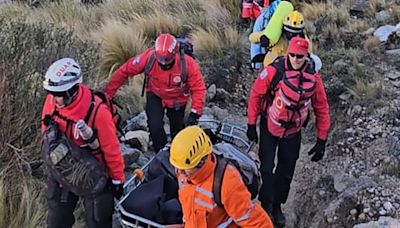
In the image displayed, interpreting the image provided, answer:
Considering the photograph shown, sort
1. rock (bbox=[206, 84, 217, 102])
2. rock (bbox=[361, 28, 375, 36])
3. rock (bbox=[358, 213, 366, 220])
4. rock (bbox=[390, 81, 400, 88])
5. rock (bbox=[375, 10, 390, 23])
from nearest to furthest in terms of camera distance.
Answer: rock (bbox=[358, 213, 366, 220])
rock (bbox=[390, 81, 400, 88])
rock (bbox=[206, 84, 217, 102])
rock (bbox=[361, 28, 375, 36])
rock (bbox=[375, 10, 390, 23])

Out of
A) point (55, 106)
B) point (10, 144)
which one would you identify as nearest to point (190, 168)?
point (55, 106)

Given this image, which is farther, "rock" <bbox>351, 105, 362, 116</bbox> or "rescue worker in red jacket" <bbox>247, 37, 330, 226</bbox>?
"rock" <bbox>351, 105, 362, 116</bbox>

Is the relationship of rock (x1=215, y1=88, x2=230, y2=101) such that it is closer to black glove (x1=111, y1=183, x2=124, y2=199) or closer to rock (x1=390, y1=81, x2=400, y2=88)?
rock (x1=390, y1=81, x2=400, y2=88)

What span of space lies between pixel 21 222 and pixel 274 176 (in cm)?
217

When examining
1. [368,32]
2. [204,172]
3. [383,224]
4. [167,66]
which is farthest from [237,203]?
[368,32]

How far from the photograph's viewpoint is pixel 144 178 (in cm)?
528

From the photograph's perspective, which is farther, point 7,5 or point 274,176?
point 7,5

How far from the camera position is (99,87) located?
7605 mm

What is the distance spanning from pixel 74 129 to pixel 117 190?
2.00 ft

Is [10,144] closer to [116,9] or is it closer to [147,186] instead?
[147,186]

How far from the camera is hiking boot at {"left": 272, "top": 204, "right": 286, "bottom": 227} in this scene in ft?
19.2

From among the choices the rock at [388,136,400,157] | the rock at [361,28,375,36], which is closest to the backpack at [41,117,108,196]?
the rock at [388,136,400,157]

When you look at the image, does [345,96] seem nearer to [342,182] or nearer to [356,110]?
[356,110]

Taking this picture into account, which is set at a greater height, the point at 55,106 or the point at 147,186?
the point at 55,106
